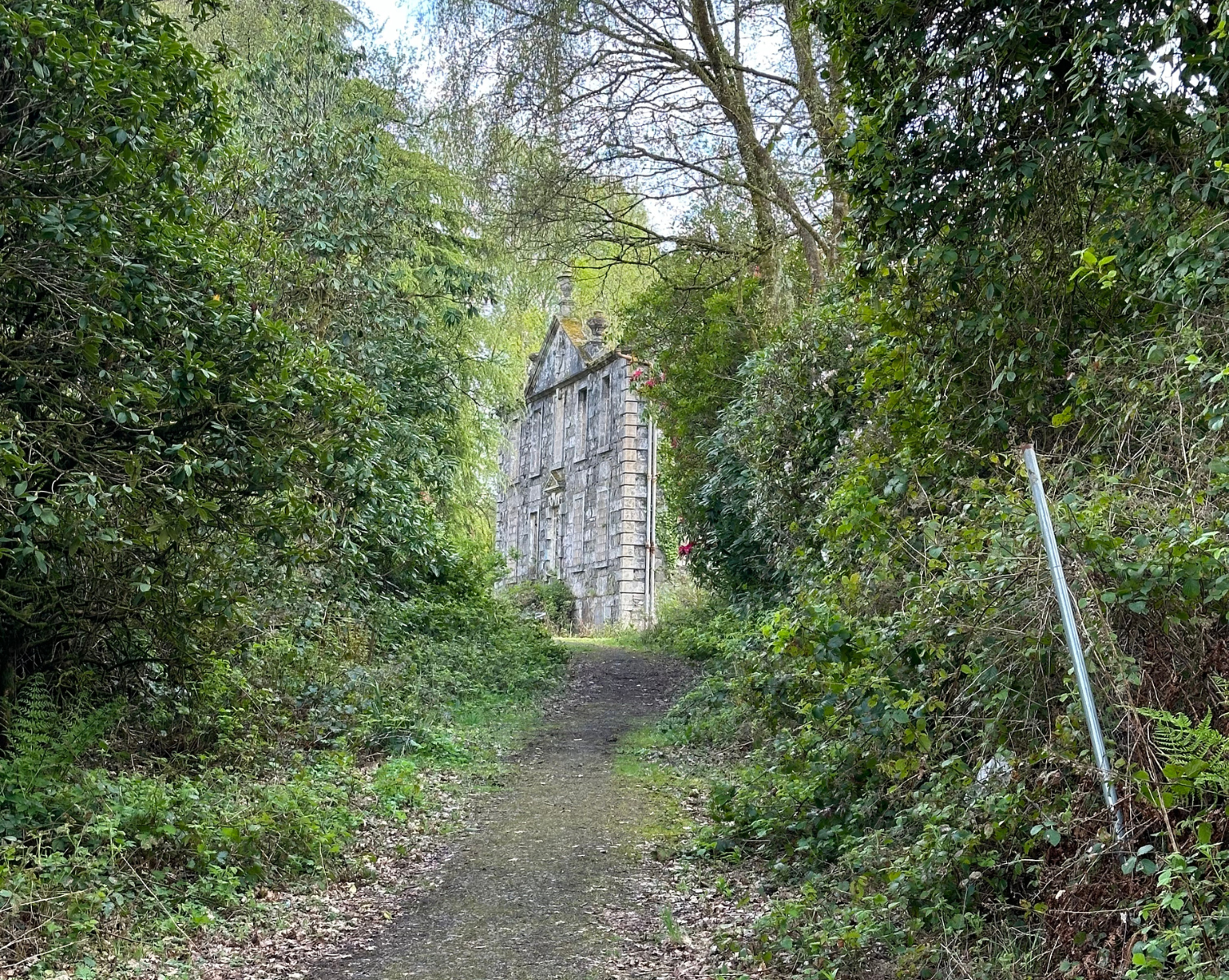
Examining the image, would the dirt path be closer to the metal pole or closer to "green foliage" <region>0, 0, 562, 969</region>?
"green foliage" <region>0, 0, 562, 969</region>

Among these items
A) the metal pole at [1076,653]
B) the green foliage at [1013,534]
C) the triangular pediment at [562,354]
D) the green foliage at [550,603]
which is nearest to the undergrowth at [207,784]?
the green foliage at [1013,534]

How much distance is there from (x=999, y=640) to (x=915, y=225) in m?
3.03

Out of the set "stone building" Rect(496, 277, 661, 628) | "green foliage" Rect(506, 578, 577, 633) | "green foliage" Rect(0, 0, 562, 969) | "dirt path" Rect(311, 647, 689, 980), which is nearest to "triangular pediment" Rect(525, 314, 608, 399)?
"stone building" Rect(496, 277, 661, 628)

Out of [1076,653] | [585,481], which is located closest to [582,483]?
[585,481]

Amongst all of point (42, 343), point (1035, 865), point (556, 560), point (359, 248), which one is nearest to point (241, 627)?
point (42, 343)

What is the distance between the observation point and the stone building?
25.7m

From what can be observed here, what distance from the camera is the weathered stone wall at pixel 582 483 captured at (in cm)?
2580

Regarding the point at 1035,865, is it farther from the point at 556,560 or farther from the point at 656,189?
the point at 556,560

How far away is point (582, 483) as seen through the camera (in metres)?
28.6

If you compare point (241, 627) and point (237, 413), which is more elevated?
point (237, 413)

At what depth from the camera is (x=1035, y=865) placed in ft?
13.2

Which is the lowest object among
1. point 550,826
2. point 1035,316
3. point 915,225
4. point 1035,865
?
point 550,826

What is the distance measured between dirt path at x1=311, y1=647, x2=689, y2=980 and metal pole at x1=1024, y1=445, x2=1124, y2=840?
2717 mm

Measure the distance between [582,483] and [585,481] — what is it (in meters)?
0.16
